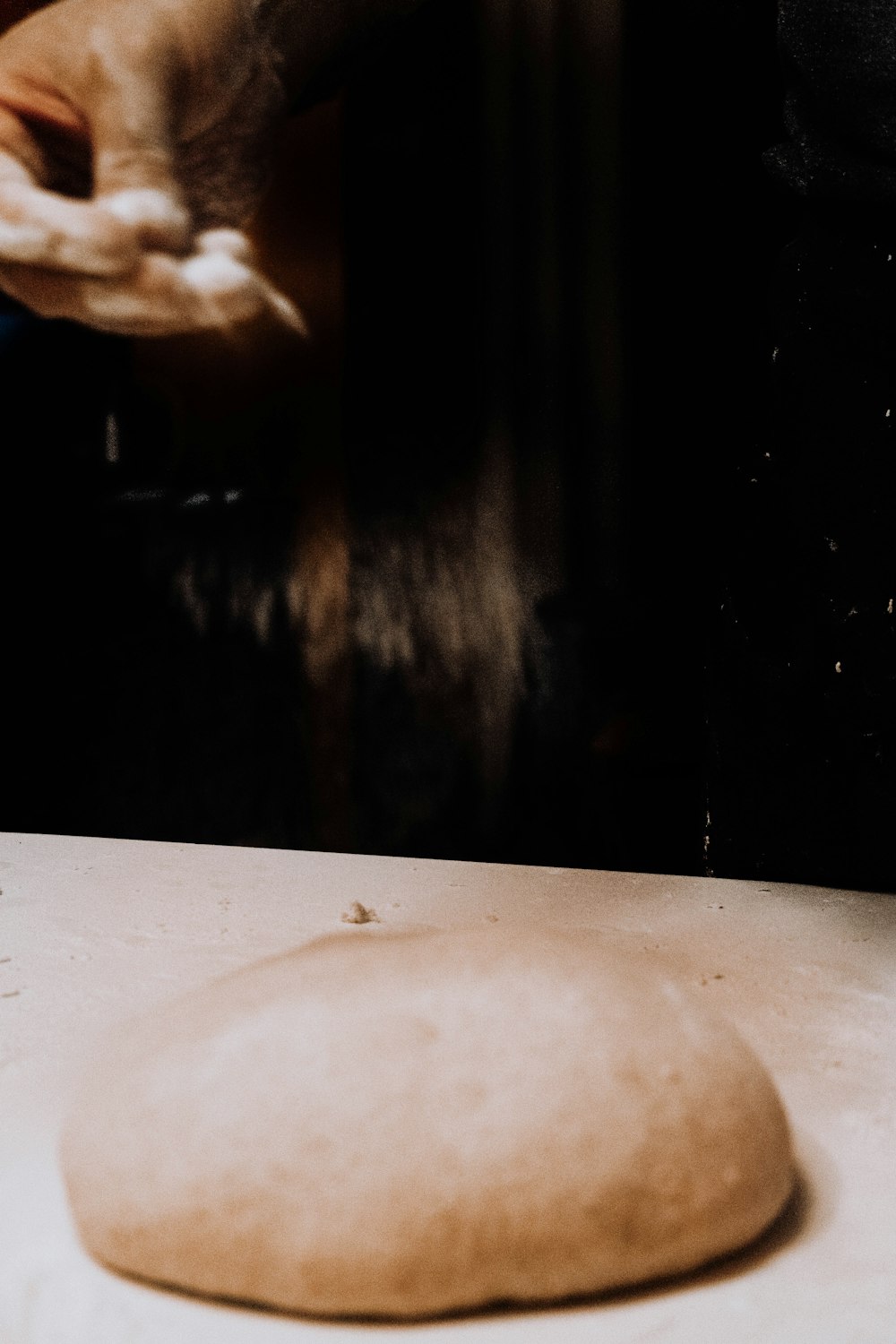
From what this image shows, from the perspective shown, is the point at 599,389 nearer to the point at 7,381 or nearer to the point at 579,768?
the point at 579,768

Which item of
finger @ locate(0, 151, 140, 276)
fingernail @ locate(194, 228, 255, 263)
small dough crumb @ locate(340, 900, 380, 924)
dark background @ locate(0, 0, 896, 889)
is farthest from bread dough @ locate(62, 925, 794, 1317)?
fingernail @ locate(194, 228, 255, 263)

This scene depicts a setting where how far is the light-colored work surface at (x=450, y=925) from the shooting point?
68cm

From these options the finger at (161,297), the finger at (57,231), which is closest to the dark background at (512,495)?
the finger at (161,297)

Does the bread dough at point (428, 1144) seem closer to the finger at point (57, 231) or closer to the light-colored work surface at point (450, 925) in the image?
the light-colored work surface at point (450, 925)

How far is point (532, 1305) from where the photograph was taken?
697 mm

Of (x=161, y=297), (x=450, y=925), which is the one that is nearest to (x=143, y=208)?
(x=161, y=297)

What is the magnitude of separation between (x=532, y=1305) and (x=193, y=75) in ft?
4.37

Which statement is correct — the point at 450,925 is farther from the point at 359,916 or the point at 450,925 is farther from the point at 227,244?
the point at 227,244

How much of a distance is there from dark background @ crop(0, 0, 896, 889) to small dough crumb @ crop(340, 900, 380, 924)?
1.47 ft

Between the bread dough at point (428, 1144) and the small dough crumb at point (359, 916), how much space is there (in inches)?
21.8

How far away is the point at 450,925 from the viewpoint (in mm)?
1365

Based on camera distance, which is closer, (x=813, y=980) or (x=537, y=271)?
(x=813, y=980)

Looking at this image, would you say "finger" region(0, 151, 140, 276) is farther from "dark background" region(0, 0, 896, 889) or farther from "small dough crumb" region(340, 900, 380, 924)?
"small dough crumb" region(340, 900, 380, 924)

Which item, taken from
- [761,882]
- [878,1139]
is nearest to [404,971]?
[878,1139]
